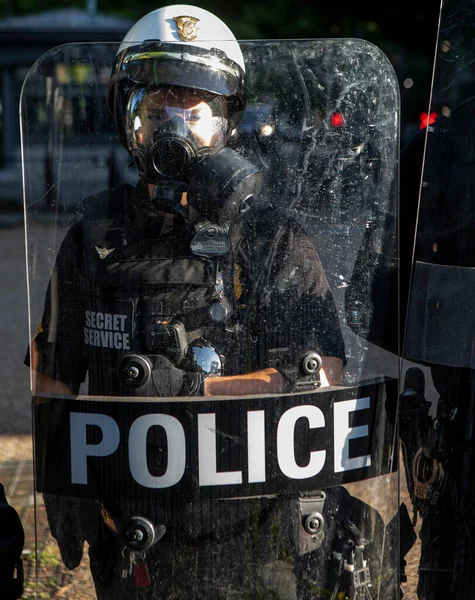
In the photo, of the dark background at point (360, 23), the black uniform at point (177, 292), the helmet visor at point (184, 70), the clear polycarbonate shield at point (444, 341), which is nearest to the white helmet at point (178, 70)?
the helmet visor at point (184, 70)

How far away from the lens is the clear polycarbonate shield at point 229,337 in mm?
1783

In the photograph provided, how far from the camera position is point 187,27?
2105 millimetres

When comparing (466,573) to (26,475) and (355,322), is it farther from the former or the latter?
(26,475)

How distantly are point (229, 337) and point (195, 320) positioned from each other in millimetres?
82

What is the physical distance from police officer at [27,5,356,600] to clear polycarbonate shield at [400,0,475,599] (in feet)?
0.78

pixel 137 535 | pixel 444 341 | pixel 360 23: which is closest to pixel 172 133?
pixel 444 341

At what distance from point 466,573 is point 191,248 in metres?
0.97

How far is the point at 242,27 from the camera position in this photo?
62.1 ft

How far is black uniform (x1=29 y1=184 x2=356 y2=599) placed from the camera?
1.79 meters

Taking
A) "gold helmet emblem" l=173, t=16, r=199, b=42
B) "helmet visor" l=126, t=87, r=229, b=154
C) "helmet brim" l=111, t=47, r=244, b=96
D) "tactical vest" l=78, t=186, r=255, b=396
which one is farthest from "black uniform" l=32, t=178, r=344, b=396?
"gold helmet emblem" l=173, t=16, r=199, b=42

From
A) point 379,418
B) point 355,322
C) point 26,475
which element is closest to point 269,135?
point 355,322

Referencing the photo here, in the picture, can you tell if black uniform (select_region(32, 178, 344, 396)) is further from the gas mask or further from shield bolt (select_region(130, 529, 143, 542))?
shield bolt (select_region(130, 529, 143, 542))

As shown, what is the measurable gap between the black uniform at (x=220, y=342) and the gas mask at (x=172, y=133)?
4.0 inches

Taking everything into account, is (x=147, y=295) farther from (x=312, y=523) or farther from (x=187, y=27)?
(x=187, y=27)
